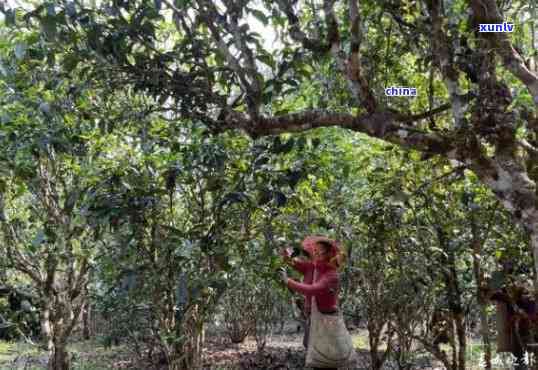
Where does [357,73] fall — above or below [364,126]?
above

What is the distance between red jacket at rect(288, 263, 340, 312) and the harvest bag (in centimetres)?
7

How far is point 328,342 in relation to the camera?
470 centimetres

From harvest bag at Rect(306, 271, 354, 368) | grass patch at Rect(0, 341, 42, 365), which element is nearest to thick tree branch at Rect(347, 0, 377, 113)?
harvest bag at Rect(306, 271, 354, 368)

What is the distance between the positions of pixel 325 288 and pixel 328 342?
1.68ft

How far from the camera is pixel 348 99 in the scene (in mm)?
4613

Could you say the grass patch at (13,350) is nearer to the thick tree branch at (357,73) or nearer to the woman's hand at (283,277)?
the woman's hand at (283,277)

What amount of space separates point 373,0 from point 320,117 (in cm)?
123

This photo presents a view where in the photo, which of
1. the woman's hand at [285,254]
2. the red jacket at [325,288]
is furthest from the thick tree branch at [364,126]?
the red jacket at [325,288]

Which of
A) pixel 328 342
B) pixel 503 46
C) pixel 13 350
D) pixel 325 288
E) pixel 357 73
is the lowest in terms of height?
pixel 13 350

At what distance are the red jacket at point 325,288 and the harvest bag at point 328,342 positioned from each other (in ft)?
0.22

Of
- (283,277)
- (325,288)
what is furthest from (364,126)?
(325,288)

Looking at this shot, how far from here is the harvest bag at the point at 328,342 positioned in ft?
15.4

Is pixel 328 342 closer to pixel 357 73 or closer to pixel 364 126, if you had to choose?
pixel 364 126

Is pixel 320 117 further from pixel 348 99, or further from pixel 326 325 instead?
pixel 326 325
